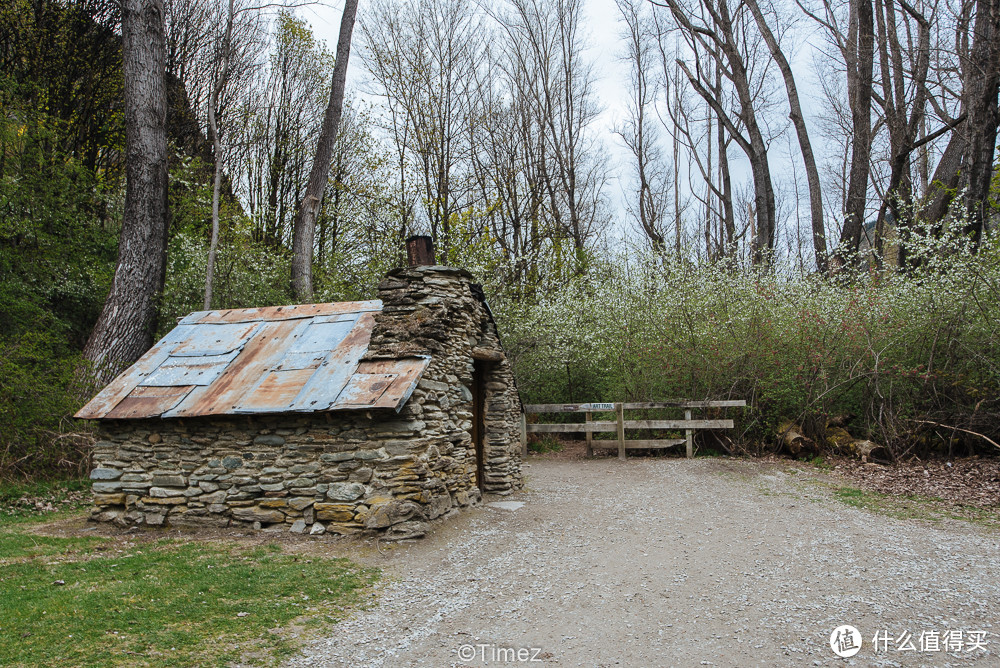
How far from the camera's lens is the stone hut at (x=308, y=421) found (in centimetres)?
658

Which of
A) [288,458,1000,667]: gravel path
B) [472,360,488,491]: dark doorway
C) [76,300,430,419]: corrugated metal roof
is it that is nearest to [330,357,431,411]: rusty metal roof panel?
[76,300,430,419]: corrugated metal roof

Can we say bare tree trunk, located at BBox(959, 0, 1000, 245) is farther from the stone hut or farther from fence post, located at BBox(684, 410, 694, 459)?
the stone hut

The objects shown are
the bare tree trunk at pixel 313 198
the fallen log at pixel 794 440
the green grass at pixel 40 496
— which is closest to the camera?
the green grass at pixel 40 496

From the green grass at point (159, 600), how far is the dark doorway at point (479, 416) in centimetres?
344

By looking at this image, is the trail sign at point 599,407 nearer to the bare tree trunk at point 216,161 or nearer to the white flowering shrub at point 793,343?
the white flowering shrub at point 793,343

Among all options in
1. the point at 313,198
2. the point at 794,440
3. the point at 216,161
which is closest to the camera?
the point at 794,440

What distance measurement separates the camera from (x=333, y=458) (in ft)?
21.7

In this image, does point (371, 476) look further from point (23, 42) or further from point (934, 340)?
point (23, 42)

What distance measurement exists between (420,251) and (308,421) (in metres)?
2.78

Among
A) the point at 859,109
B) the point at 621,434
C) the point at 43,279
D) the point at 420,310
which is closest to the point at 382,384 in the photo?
the point at 420,310

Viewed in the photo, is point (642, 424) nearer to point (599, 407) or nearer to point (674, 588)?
point (599, 407)

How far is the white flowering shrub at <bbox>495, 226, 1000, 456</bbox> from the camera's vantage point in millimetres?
9305

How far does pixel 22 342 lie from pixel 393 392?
767 cm

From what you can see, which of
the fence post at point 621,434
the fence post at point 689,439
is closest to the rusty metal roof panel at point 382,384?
the fence post at point 621,434
